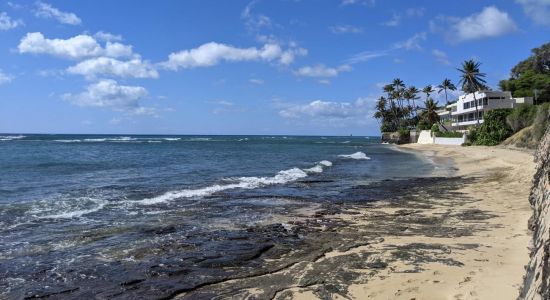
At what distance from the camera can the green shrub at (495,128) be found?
2399 inches

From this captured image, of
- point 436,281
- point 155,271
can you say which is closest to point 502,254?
point 436,281

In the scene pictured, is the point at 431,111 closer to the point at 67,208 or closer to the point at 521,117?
the point at 521,117

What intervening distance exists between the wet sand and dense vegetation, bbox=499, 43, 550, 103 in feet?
232

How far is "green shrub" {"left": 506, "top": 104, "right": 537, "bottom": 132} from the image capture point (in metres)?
56.1

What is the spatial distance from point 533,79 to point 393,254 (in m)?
87.4

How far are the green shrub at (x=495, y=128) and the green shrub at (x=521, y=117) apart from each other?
1.29 meters

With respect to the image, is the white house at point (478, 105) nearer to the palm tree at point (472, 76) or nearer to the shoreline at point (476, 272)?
the palm tree at point (472, 76)

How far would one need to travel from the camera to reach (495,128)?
203 feet

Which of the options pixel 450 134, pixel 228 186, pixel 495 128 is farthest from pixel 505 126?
pixel 228 186

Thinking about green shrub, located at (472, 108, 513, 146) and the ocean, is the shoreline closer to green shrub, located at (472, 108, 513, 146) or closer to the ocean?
the ocean

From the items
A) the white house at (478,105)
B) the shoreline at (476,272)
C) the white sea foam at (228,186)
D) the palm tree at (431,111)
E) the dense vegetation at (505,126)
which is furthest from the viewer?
the palm tree at (431,111)

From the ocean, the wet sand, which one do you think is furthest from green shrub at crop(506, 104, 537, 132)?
the wet sand

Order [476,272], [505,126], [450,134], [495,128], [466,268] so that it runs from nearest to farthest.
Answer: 1. [476,272]
2. [466,268]
3. [505,126]
4. [495,128]
5. [450,134]

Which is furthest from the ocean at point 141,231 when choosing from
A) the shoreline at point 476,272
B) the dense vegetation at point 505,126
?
the dense vegetation at point 505,126
